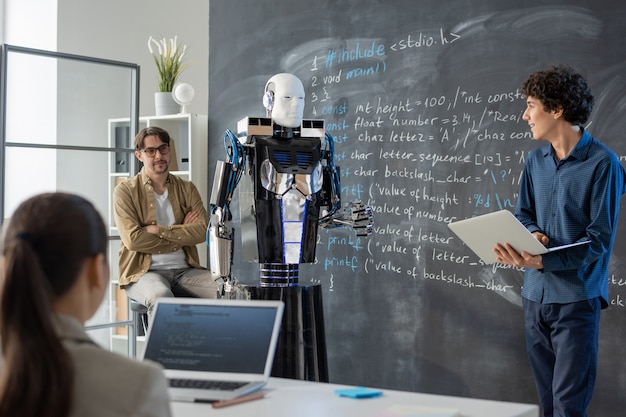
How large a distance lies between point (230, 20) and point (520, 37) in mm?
1922

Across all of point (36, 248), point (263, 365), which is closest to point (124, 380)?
point (36, 248)

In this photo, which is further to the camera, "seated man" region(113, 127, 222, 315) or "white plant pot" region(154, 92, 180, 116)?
"white plant pot" region(154, 92, 180, 116)

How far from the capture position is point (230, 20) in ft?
16.8

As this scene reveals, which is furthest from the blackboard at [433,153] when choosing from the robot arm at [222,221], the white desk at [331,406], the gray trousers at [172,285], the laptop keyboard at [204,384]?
the laptop keyboard at [204,384]

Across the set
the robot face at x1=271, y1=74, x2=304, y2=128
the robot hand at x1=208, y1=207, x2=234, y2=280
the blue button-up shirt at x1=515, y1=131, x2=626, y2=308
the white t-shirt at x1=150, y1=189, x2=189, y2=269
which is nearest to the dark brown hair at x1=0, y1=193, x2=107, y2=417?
the blue button-up shirt at x1=515, y1=131, x2=626, y2=308

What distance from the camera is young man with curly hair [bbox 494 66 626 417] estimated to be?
2.99 metres

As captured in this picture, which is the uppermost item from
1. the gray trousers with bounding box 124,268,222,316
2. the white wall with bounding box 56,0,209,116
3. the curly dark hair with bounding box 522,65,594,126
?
the white wall with bounding box 56,0,209,116

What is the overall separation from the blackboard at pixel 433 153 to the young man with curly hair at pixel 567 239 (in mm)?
679

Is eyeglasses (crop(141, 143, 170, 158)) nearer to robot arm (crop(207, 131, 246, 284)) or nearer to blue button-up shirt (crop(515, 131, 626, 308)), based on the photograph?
robot arm (crop(207, 131, 246, 284))

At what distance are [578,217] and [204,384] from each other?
1669 millimetres

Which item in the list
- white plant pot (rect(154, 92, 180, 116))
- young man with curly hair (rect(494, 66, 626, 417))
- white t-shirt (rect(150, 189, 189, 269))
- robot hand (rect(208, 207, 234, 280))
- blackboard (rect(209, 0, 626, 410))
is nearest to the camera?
young man with curly hair (rect(494, 66, 626, 417))

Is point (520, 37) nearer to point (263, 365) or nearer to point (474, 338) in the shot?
point (474, 338)

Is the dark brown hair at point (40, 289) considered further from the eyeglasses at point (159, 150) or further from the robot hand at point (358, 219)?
the eyeglasses at point (159, 150)

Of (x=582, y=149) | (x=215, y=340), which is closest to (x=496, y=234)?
(x=582, y=149)
